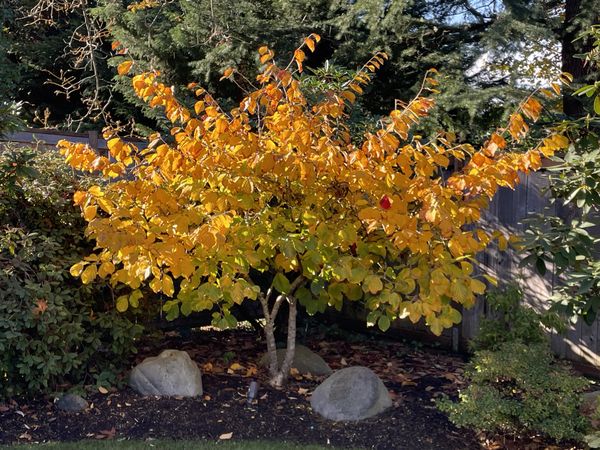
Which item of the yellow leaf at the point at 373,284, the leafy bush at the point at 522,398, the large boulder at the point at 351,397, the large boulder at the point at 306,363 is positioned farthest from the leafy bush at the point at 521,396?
the large boulder at the point at 306,363

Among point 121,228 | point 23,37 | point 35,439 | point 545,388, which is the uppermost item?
point 23,37

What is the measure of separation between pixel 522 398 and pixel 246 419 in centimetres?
180

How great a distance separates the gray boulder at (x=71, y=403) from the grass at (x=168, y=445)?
542 mm

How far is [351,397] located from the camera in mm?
4586

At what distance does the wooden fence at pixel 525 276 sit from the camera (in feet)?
18.2

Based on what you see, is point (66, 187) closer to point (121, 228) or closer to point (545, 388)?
point (121, 228)

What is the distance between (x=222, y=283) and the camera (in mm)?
4113

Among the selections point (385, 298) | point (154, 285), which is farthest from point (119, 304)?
point (385, 298)

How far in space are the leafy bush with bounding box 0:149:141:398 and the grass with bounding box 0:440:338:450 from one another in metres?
0.67

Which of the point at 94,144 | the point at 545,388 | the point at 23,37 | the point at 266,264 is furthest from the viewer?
the point at 23,37

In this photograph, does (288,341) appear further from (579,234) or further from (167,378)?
(579,234)

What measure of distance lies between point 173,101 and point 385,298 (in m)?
1.84

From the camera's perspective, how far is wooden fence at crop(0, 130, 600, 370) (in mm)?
5559

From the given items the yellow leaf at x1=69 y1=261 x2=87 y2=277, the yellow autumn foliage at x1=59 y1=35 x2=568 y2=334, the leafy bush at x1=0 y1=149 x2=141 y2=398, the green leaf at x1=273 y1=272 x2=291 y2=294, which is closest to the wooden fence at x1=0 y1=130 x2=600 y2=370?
the leafy bush at x1=0 y1=149 x2=141 y2=398
